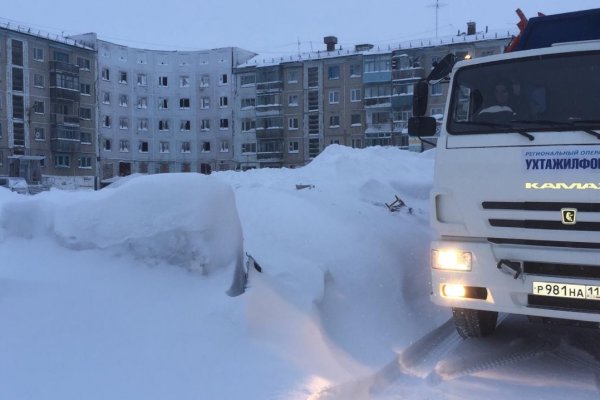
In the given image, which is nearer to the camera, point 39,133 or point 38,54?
point 39,133

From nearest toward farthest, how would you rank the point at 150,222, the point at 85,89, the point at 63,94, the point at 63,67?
the point at 150,222 < the point at 63,94 < the point at 63,67 < the point at 85,89

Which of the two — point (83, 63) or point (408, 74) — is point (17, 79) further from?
point (408, 74)

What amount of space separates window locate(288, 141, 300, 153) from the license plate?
199 feet

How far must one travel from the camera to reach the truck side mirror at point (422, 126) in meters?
6.23

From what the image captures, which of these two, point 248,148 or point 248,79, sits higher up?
point 248,79

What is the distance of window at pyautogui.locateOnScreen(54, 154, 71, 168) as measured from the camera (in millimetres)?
60531

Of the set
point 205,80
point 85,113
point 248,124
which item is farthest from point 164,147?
point 248,124

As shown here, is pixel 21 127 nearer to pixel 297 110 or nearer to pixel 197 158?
pixel 197 158

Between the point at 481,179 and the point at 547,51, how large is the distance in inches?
55.2

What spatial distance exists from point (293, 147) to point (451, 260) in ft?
199

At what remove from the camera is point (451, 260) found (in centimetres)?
529

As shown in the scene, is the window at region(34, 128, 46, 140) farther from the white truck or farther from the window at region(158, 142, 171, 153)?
the white truck

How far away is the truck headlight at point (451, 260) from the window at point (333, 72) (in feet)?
196

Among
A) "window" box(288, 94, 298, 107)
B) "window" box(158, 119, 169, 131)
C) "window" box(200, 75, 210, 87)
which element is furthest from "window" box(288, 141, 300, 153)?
"window" box(158, 119, 169, 131)
